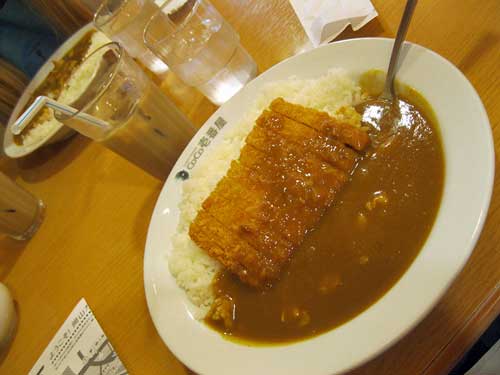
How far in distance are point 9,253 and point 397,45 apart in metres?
2.42

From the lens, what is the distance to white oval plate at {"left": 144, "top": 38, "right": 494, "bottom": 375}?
1.18m

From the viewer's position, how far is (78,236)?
2283 mm

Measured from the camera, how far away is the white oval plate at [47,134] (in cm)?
250

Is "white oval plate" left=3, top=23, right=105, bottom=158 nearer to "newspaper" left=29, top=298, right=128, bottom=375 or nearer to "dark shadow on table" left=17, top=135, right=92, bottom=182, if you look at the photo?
"dark shadow on table" left=17, top=135, right=92, bottom=182

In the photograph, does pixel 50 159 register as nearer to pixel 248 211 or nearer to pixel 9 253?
pixel 9 253

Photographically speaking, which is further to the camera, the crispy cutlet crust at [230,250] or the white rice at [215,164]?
the white rice at [215,164]

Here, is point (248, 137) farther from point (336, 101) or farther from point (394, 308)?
point (394, 308)

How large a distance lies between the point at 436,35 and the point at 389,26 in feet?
0.73

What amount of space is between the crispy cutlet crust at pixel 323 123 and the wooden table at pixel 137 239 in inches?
17.8

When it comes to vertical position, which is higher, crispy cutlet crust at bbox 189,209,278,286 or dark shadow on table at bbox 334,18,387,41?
dark shadow on table at bbox 334,18,387,41

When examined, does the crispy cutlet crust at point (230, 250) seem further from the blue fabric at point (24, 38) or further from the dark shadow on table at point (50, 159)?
the blue fabric at point (24, 38)

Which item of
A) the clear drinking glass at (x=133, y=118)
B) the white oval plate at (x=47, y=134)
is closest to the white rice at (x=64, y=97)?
the white oval plate at (x=47, y=134)

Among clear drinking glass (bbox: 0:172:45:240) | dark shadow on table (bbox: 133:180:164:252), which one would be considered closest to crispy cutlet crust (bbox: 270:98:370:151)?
dark shadow on table (bbox: 133:180:164:252)

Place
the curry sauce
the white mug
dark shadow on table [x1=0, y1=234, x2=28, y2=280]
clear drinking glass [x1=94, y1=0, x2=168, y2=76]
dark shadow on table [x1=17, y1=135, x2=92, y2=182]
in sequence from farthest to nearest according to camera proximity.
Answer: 1. dark shadow on table [x1=17, y1=135, x2=92, y2=182]
2. dark shadow on table [x1=0, y1=234, x2=28, y2=280]
3. clear drinking glass [x1=94, y1=0, x2=168, y2=76]
4. the white mug
5. the curry sauce
